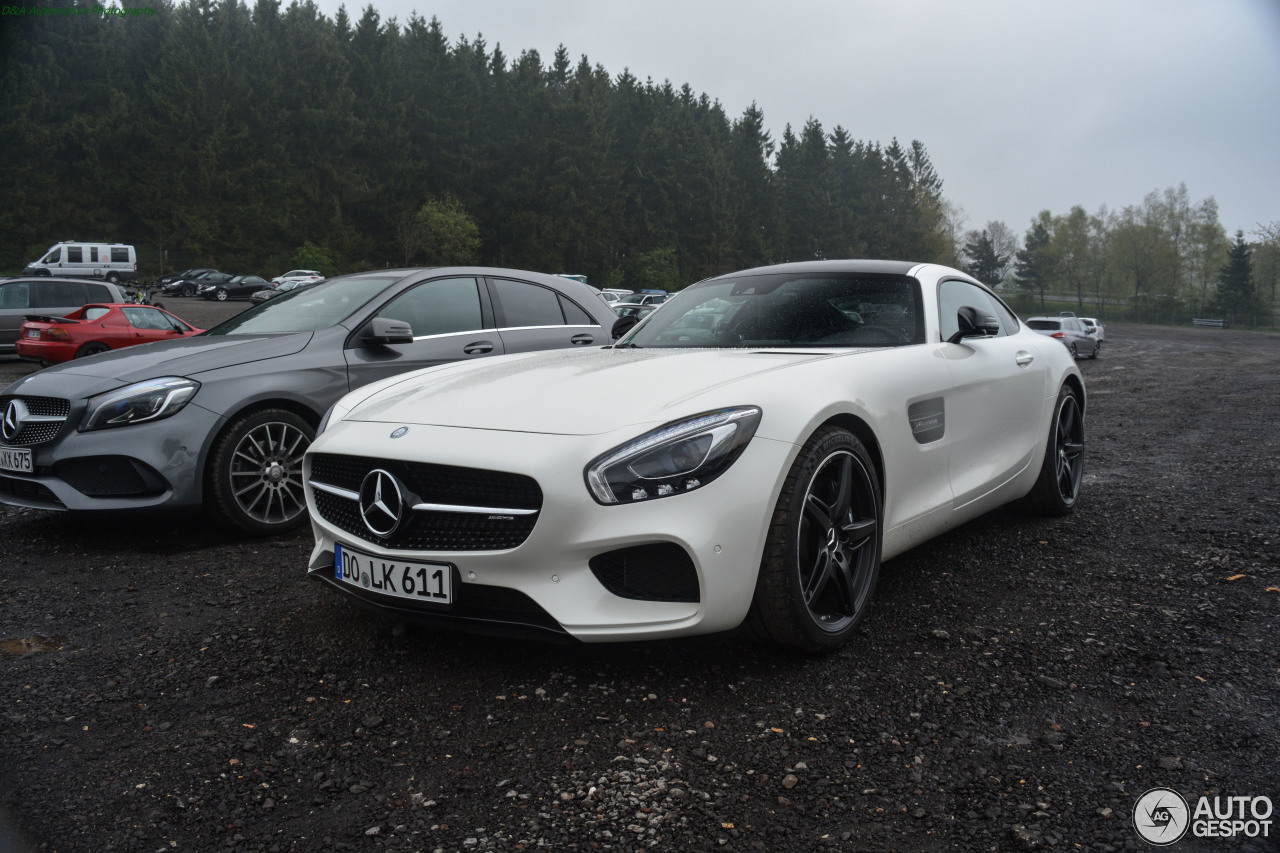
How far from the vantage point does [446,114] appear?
6234cm

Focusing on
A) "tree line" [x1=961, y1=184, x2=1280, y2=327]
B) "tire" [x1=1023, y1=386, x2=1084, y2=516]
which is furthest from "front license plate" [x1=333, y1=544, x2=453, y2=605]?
"tree line" [x1=961, y1=184, x2=1280, y2=327]

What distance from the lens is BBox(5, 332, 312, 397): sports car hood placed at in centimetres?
462

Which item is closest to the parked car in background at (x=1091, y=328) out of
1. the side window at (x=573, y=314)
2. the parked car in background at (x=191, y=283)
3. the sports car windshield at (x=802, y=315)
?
the side window at (x=573, y=314)

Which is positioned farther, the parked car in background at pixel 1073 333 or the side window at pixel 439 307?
the parked car in background at pixel 1073 333

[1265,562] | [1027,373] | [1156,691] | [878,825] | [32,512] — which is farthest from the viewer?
[32,512]

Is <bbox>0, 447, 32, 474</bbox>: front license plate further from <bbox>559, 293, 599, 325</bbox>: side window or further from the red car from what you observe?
the red car

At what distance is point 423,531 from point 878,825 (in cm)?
A: 154

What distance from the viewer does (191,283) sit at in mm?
46719

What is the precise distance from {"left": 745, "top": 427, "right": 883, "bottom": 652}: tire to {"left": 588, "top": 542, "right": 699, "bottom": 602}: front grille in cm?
24

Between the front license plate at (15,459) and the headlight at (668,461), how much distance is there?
3.41m

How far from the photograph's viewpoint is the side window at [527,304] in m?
6.07

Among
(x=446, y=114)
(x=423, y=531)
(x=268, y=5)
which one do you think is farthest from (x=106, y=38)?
(x=423, y=531)

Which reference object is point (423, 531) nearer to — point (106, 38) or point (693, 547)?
point (693, 547)

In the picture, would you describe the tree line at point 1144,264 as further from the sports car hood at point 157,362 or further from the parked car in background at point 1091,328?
the sports car hood at point 157,362
